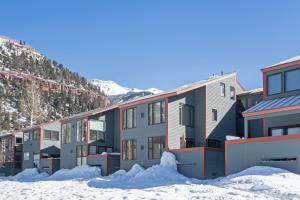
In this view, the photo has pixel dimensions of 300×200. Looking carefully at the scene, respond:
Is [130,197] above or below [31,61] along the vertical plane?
below

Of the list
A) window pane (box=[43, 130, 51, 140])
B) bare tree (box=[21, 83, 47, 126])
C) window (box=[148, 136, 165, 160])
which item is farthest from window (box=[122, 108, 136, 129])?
bare tree (box=[21, 83, 47, 126])

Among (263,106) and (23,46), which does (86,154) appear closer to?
(263,106)

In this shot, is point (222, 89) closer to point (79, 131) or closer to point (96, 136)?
point (96, 136)

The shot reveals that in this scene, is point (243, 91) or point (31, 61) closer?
point (243, 91)

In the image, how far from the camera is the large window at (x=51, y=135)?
4556 cm

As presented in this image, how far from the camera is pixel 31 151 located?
4609cm

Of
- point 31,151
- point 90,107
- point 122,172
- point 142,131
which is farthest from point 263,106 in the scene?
point 90,107

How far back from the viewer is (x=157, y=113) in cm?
3039

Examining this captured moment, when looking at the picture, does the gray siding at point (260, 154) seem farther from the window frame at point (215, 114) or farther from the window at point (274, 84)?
the window frame at point (215, 114)

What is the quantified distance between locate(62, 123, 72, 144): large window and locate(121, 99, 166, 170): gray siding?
8739 millimetres

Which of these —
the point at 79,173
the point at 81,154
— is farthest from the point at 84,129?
the point at 79,173

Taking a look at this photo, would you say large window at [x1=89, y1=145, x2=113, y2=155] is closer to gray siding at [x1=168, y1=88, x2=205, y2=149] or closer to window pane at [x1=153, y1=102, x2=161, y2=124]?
window pane at [x1=153, y1=102, x2=161, y2=124]

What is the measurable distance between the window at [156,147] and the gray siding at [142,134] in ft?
0.92

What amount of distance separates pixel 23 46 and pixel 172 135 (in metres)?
122
